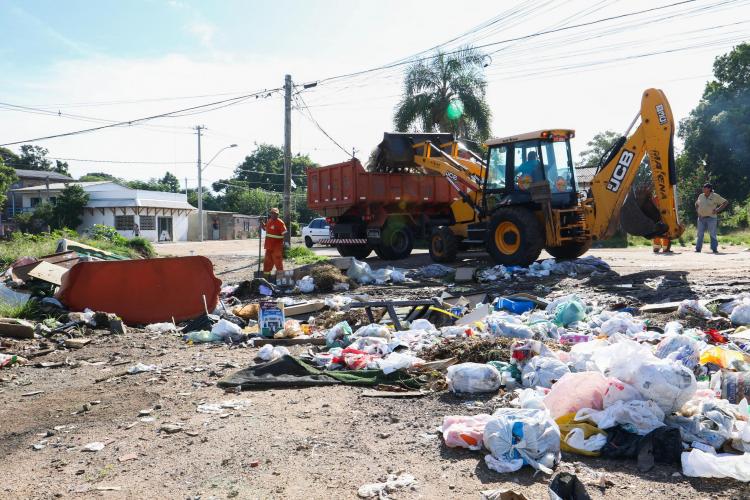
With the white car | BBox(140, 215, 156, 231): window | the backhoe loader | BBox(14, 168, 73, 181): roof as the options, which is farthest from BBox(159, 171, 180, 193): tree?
the backhoe loader

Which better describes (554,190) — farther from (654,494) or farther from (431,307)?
(654,494)

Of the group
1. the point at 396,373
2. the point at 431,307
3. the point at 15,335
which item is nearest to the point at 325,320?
the point at 431,307

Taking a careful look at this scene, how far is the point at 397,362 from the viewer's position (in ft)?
16.8

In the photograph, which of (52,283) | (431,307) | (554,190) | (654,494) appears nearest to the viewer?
(654,494)

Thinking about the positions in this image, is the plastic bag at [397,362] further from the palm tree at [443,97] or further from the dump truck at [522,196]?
the palm tree at [443,97]

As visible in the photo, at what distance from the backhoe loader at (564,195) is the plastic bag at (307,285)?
3.64 meters

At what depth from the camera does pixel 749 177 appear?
30250 millimetres

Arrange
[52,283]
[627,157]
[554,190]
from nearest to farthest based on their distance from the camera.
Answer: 1. [52,283]
2. [627,157]
3. [554,190]

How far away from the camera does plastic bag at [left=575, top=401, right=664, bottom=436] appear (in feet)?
11.3

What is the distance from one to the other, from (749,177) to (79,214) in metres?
40.3

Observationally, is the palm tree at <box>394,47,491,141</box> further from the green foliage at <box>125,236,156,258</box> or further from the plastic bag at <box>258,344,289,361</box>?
the plastic bag at <box>258,344,289,361</box>

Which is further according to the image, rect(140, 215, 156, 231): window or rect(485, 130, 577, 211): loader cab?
rect(140, 215, 156, 231): window

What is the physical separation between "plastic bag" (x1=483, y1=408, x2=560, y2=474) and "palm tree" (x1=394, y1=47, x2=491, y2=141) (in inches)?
826

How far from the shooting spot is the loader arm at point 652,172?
33.5 feet
